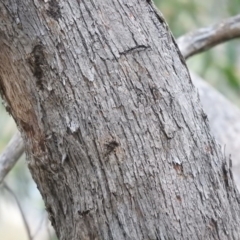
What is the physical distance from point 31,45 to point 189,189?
0.37 meters

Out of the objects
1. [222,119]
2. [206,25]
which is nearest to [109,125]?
[222,119]

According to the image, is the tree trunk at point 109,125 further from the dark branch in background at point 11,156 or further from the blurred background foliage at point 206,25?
the blurred background foliage at point 206,25

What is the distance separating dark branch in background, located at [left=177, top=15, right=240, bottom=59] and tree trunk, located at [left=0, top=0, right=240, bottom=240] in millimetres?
915

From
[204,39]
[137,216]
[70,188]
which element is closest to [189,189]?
[137,216]

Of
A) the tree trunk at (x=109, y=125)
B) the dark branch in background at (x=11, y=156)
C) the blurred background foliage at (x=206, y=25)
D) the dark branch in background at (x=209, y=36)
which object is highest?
the blurred background foliage at (x=206, y=25)

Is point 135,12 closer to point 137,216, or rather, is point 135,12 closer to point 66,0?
point 66,0

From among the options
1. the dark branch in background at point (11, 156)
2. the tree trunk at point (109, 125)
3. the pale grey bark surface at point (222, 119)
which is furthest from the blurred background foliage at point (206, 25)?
the tree trunk at point (109, 125)

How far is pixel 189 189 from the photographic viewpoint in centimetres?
100

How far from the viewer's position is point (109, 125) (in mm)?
989

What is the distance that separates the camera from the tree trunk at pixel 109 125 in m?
0.99

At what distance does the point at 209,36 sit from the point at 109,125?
103 centimetres

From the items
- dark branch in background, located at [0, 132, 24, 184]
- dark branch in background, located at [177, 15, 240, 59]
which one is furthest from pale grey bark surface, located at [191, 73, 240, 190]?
dark branch in background, located at [0, 132, 24, 184]

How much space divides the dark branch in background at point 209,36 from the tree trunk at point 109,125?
0.92m

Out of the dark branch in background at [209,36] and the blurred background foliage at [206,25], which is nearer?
the dark branch in background at [209,36]
